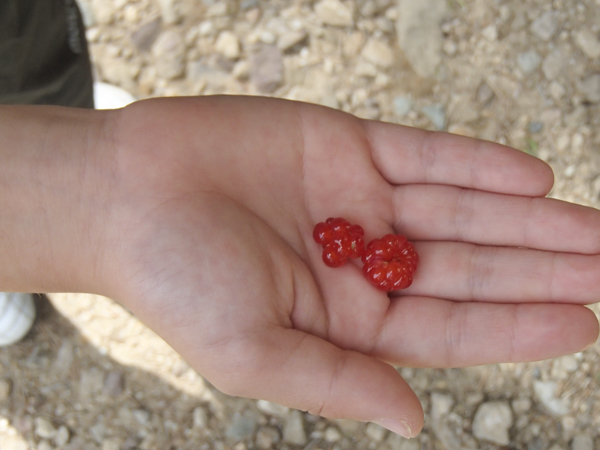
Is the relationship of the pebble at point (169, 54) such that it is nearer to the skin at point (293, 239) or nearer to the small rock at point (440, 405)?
the skin at point (293, 239)

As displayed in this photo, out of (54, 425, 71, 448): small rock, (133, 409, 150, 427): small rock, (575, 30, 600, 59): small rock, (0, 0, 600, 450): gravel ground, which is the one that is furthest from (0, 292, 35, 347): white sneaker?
(575, 30, 600, 59): small rock

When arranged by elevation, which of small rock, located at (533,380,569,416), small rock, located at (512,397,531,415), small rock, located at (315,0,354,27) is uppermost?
small rock, located at (315,0,354,27)

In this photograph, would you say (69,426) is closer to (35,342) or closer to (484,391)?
(35,342)

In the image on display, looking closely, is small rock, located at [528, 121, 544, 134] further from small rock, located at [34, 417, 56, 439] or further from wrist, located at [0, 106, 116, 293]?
small rock, located at [34, 417, 56, 439]

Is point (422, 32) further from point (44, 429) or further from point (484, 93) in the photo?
point (44, 429)

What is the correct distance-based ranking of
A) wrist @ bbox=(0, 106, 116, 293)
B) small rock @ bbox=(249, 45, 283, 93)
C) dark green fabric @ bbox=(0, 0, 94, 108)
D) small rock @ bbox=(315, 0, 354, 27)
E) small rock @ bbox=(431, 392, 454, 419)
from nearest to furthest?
1. wrist @ bbox=(0, 106, 116, 293)
2. dark green fabric @ bbox=(0, 0, 94, 108)
3. small rock @ bbox=(431, 392, 454, 419)
4. small rock @ bbox=(249, 45, 283, 93)
5. small rock @ bbox=(315, 0, 354, 27)

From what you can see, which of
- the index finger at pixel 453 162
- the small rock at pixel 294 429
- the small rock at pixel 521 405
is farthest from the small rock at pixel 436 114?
the small rock at pixel 294 429

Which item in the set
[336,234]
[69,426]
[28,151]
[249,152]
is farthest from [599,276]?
[69,426]

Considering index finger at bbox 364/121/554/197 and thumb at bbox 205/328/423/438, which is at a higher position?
index finger at bbox 364/121/554/197
